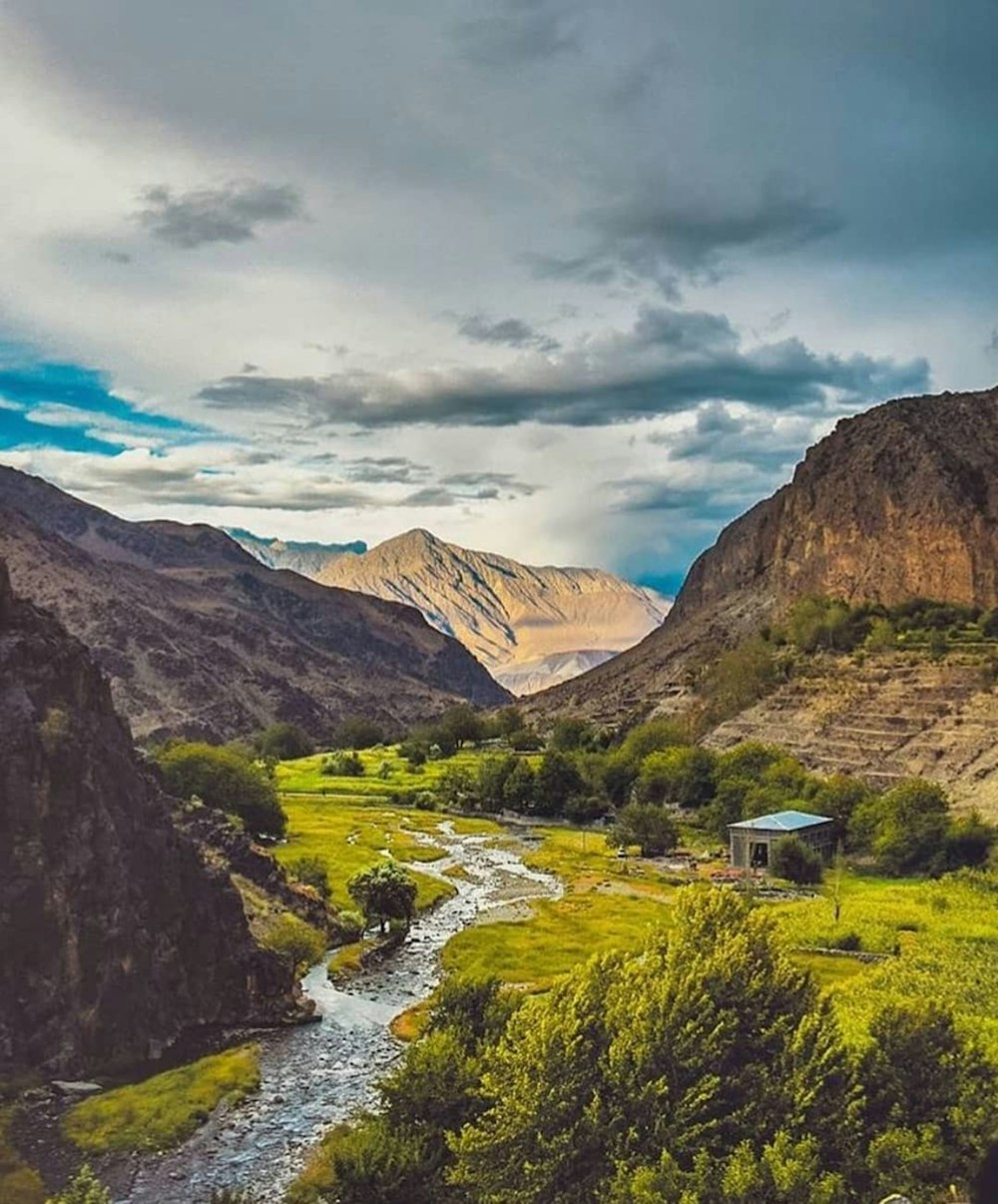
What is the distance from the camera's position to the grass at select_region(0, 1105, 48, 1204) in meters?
41.6

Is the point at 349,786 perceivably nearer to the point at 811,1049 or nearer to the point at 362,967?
the point at 362,967

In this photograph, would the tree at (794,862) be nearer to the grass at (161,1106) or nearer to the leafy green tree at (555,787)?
the leafy green tree at (555,787)

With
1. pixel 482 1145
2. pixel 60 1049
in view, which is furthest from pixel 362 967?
pixel 482 1145

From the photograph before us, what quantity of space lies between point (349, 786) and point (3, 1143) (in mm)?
124385

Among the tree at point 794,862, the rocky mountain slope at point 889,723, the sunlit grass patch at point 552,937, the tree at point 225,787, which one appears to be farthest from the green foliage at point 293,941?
the rocky mountain slope at point 889,723

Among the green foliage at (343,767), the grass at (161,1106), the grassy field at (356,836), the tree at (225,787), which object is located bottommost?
the grass at (161,1106)

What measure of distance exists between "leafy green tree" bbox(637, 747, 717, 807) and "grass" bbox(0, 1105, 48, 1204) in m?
107

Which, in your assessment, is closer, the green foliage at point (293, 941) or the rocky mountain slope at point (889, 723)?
the green foliage at point (293, 941)

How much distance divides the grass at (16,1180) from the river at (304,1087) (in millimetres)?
2932

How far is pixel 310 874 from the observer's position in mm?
92000

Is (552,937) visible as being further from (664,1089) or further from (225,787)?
(664,1089)

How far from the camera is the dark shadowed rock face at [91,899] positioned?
54.8 metres

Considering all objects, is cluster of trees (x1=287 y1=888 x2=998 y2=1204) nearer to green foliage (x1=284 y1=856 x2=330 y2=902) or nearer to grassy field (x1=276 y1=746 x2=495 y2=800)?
green foliage (x1=284 y1=856 x2=330 y2=902)

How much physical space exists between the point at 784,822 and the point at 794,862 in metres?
6.05
